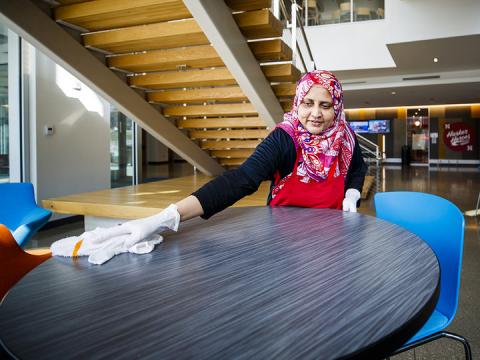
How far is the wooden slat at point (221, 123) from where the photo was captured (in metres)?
5.74

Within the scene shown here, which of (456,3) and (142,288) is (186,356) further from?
(456,3)

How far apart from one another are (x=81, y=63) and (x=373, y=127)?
56.8 feet

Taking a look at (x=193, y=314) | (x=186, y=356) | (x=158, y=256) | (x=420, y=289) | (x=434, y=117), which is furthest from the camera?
(x=434, y=117)

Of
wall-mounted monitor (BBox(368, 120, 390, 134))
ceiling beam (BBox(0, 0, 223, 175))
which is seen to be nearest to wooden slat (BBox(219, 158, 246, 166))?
ceiling beam (BBox(0, 0, 223, 175))

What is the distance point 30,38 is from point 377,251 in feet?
12.4

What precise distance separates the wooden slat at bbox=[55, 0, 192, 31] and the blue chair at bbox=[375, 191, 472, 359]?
262 cm

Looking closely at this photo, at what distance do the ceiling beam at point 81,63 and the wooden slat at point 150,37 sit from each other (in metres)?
0.23

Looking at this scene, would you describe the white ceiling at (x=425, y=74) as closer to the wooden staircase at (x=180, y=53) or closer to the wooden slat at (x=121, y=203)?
the wooden staircase at (x=180, y=53)

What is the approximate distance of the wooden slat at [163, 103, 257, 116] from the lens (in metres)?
5.37

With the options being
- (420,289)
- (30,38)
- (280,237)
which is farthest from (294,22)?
(420,289)

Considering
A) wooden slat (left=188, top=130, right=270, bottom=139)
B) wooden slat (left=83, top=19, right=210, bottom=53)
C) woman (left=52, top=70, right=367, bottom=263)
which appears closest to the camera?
woman (left=52, top=70, right=367, bottom=263)

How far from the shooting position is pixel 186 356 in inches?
20.8

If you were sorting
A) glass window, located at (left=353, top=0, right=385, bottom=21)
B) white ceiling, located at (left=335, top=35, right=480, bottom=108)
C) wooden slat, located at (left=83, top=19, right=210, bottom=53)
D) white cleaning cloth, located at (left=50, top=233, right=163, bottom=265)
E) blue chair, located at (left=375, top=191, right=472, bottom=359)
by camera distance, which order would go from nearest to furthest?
white cleaning cloth, located at (left=50, top=233, right=163, bottom=265) < blue chair, located at (left=375, top=191, right=472, bottom=359) < wooden slat, located at (left=83, top=19, right=210, bottom=53) < white ceiling, located at (left=335, top=35, right=480, bottom=108) < glass window, located at (left=353, top=0, right=385, bottom=21)

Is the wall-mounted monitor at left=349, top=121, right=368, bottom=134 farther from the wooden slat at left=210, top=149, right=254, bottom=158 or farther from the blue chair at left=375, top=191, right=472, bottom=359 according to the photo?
the blue chair at left=375, top=191, right=472, bottom=359
